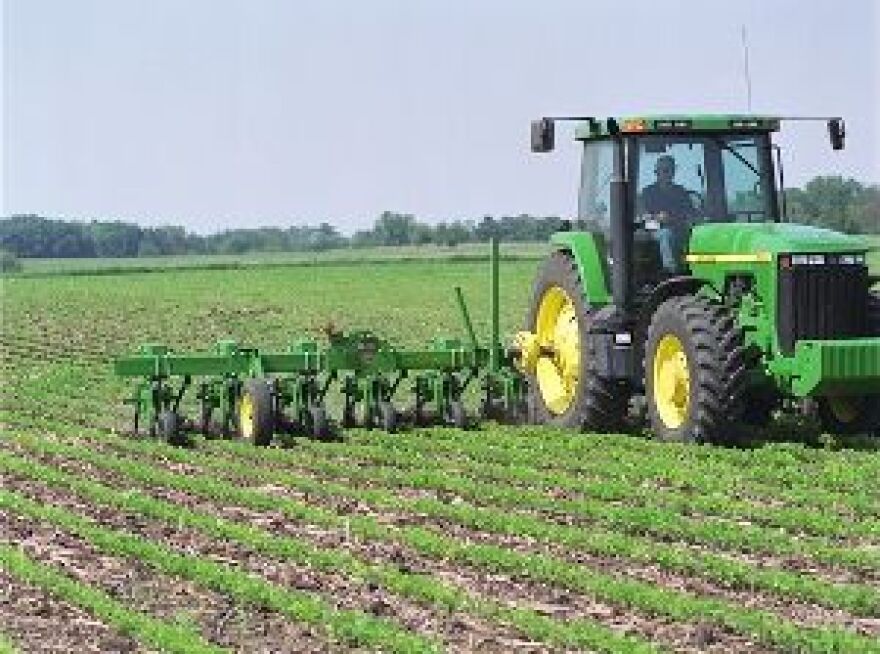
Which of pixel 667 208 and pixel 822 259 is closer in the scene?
pixel 822 259

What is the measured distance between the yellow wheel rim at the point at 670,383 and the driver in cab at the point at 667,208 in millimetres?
708

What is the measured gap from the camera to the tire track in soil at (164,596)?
6.89m

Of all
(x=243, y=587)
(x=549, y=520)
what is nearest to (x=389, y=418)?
(x=549, y=520)

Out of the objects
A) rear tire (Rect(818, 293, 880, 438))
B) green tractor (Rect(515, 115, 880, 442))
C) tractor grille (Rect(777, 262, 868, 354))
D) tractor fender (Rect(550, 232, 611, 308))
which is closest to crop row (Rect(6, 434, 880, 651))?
green tractor (Rect(515, 115, 880, 442))

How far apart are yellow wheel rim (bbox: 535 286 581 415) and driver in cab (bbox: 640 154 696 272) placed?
1.20 meters

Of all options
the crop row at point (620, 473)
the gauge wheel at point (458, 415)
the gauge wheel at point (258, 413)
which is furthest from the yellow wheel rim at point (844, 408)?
the gauge wheel at point (258, 413)

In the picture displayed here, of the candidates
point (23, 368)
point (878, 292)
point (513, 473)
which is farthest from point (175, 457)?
point (23, 368)

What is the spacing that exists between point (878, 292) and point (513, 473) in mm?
2931

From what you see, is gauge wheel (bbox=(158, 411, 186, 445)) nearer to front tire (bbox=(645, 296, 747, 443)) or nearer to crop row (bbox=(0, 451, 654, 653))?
crop row (bbox=(0, 451, 654, 653))

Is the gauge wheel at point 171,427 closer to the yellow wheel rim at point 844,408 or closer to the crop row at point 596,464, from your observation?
the crop row at point 596,464

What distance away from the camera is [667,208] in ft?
41.0

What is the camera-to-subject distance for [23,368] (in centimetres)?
2192

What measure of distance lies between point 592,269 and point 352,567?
5.21 metres

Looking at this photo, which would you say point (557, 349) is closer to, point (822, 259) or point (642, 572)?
point (822, 259)
